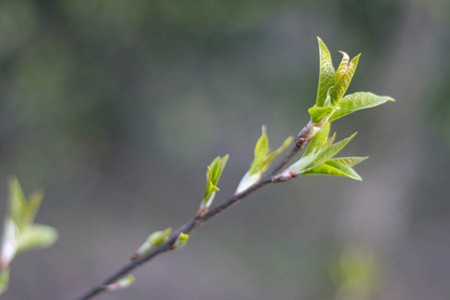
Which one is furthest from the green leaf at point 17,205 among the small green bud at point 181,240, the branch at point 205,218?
the small green bud at point 181,240

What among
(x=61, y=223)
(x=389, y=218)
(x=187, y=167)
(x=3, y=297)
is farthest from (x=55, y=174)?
(x=389, y=218)

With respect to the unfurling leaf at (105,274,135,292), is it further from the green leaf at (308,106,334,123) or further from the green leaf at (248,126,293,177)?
the green leaf at (308,106,334,123)

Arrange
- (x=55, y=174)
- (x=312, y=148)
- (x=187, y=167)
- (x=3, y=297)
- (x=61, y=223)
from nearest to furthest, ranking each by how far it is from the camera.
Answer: (x=312, y=148), (x=3, y=297), (x=55, y=174), (x=61, y=223), (x=187, y=167)

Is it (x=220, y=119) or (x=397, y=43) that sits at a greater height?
(x=220, y=119)

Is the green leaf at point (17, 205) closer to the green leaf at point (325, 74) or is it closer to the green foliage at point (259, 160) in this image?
the green foliage at point (259, 160)

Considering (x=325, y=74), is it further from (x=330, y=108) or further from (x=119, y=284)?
(x=119, y=284)

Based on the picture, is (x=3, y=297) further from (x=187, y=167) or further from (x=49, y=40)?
(x=187, y=167)

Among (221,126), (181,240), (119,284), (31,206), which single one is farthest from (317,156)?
(221,126)
